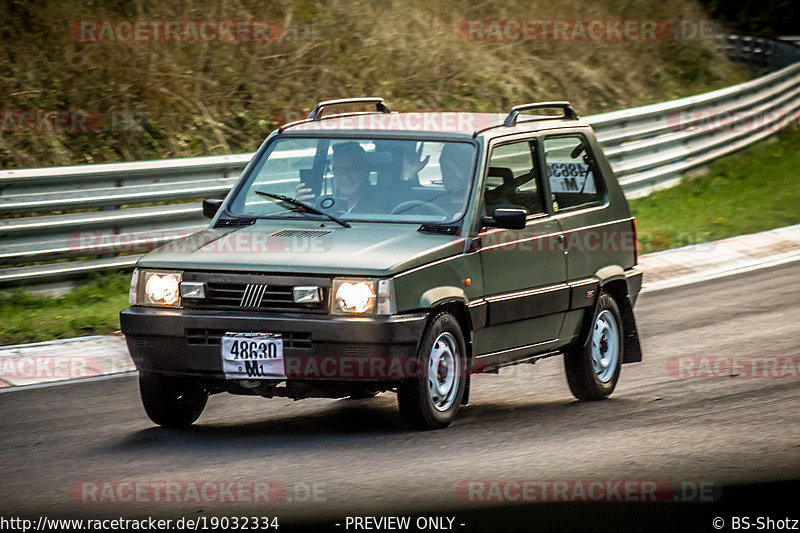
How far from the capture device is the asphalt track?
5.86 m

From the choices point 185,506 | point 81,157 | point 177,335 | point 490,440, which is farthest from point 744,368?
point 81,157

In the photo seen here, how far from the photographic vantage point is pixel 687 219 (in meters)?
18.5

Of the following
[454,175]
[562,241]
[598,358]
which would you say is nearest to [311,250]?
[454,175]

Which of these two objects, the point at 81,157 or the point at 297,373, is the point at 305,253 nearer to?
the point at 297,373

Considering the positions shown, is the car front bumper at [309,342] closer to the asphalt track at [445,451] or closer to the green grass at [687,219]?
the asphalt track at [445,451]

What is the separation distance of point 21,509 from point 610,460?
2985mm

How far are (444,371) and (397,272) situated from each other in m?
0.78

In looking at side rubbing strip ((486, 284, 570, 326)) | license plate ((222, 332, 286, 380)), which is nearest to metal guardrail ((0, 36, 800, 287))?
license plate ((222, 332, 286, 380))

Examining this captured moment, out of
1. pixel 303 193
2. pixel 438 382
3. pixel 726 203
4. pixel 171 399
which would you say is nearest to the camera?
pixel 438 382

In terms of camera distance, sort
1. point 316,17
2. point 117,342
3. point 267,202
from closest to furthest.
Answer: point 267,202, point 117,342, point 316,17

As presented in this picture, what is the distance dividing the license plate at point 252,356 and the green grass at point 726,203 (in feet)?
32.2

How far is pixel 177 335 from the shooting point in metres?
7.26

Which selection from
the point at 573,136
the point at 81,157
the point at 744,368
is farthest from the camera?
the point at 81,157

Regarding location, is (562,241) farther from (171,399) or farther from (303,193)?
(171,399)
